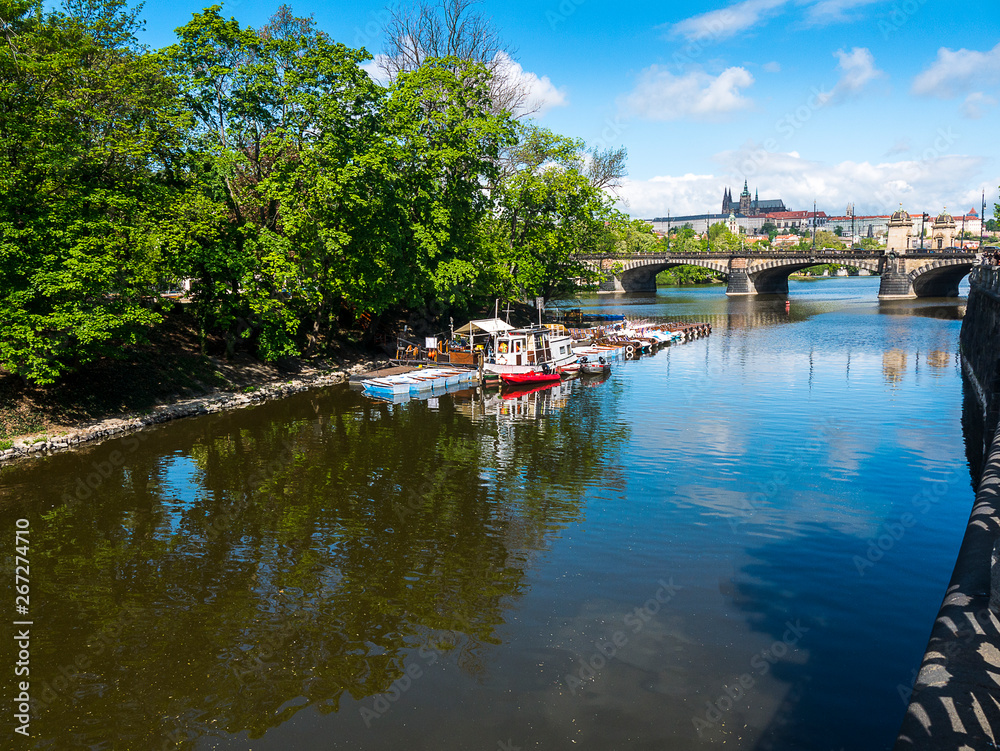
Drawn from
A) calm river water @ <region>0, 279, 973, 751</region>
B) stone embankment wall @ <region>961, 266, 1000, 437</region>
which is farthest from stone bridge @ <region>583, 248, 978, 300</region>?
calm river water @ <region>0, 279, 973, 751</region>

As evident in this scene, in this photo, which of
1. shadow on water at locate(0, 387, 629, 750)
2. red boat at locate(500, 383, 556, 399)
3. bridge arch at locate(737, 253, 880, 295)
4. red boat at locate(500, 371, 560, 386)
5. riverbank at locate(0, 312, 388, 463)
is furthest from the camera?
bridge arch at locate(737, 253, 880, 295)

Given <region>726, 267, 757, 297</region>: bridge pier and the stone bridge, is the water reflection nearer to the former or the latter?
the stone bridge

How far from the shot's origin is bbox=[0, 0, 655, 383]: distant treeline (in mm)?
24578

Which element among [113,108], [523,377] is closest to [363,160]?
[113,108]

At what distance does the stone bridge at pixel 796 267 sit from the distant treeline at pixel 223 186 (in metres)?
48.2

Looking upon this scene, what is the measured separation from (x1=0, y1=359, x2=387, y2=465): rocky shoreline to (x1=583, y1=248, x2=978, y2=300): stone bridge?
56965mm

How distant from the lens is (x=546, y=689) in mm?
11062

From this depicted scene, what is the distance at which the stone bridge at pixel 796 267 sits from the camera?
97875mm

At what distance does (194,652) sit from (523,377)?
28.3 meters

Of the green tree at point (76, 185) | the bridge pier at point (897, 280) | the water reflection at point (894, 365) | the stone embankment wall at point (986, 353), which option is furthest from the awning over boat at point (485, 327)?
the bridge pier at point (897, 280)

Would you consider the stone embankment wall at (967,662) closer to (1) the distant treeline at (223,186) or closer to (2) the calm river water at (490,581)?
(2) the calm river water at (490,581)

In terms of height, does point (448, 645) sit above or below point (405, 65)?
below

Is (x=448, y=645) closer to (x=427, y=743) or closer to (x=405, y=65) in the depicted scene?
(x=427, y=743)

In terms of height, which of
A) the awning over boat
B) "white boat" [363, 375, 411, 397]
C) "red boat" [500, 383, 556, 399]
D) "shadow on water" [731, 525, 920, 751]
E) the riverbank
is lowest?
"shadow on water" [731, 525, 920, 751]
